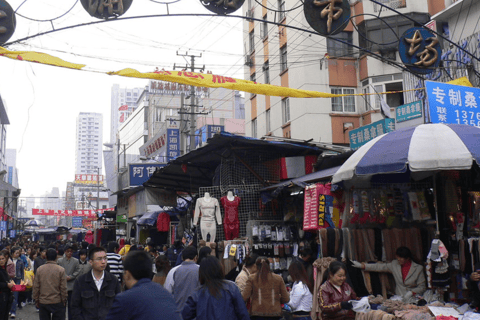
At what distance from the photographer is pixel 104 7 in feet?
29.6

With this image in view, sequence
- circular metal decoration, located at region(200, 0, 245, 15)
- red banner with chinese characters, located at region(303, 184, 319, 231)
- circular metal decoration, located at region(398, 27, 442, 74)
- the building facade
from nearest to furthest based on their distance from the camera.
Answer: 1. circular metal decoration, located at region(200, 0, 245, 15)
2. red banner with chinese characters, located at region(303, 184, 319, 231)
3. circular metal decoration, located at region(398, 27, 442, 74)
4. the building facade

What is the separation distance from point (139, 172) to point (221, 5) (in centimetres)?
1608

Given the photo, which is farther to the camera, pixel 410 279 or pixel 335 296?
pixel 410 279

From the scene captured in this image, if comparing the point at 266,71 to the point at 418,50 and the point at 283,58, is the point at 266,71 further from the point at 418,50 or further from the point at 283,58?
the point at 418,50

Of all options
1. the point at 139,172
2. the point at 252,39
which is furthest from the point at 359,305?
the point at 252,39

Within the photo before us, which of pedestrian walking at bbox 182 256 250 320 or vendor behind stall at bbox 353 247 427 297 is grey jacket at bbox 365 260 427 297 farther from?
pedestrian walking at bbox 182 256 250 320

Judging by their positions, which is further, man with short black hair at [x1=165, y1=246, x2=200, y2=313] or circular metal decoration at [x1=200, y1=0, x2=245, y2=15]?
circular metal decoration at [x1=200, y1=0, x2=245, y2=15]

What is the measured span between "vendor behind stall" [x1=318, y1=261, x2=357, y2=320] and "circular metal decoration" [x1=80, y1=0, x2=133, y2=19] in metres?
5.90

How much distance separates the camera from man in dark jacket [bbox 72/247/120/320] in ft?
19.5

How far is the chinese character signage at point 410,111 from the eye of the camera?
45.8 feet

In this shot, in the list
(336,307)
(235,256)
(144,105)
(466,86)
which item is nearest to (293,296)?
(336,307)

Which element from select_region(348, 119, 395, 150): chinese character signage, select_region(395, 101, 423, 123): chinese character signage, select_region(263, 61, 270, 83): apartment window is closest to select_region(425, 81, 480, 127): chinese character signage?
select_region(395, 101, 423, 123): chinese character signage

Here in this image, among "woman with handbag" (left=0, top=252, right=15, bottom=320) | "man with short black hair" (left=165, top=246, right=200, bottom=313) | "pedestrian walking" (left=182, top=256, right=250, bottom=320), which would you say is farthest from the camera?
"woman with handbag" (left=0, top=252, right=15, bottom=320)

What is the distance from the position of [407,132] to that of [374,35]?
659 inches
